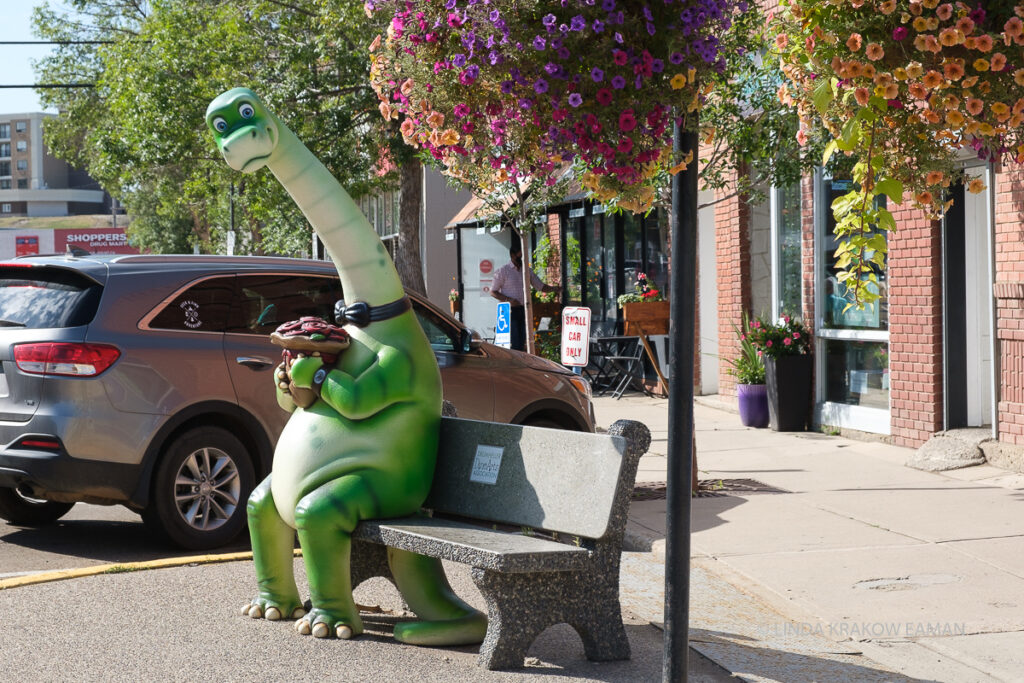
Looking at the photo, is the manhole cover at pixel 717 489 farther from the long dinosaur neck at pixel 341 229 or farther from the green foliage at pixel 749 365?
the long dinosaur neck at pixel 341 229

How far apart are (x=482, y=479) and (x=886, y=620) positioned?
2.03 meters

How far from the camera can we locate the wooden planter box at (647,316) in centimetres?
1464

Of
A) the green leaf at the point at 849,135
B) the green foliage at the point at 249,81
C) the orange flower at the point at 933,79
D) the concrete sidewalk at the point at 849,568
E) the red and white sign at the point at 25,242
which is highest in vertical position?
the red and white sign at the point at 25,242

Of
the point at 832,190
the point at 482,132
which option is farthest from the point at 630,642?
the point at 832,190

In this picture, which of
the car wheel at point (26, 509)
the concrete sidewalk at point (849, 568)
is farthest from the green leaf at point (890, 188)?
the car wheel at point (26, 509)

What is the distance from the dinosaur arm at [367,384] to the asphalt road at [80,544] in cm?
274

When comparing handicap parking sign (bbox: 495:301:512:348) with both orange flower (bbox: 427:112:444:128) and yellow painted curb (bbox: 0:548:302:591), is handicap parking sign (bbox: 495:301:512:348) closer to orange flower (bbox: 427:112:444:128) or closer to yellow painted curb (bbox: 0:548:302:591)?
yellow painted curb (bbox: 0:548:302:591)

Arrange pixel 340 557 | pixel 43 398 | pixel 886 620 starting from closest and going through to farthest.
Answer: pixel 340 557, pixel 886 620, pixel 43 398

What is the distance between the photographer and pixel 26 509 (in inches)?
336

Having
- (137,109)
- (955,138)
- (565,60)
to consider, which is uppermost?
(137,109)

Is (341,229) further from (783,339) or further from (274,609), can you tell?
(783,339)

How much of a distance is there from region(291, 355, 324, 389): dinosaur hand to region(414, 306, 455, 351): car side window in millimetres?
3318

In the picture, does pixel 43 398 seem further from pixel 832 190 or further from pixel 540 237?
pixel 540 237

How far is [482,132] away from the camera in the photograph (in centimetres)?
423
